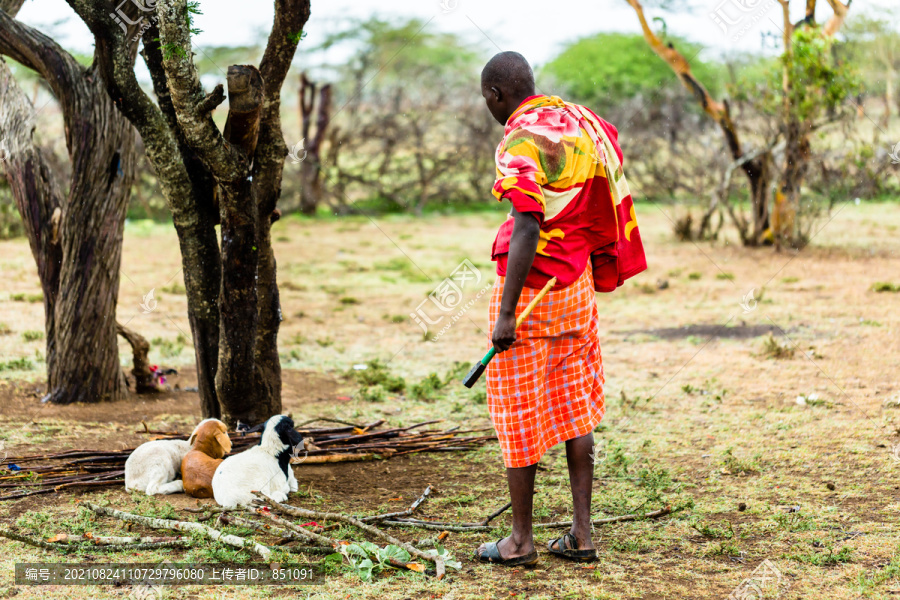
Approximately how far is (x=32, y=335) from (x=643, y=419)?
4793 mm

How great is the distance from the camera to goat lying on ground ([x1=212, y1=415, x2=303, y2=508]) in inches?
134

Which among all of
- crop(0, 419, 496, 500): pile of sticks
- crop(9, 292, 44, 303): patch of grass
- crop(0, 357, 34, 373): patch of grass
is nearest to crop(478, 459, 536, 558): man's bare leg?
crop(0, 419, 496, 500): pile of sticks

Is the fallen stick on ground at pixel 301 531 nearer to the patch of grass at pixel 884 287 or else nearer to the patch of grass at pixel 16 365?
the patch of grass at pixel 16 365

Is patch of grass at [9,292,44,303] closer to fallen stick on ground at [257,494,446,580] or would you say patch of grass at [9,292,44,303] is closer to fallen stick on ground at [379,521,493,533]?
fallen stick on ground at [257,494,446,580]

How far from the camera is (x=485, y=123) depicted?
16938 millimetres

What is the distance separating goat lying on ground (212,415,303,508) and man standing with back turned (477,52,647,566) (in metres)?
0.99

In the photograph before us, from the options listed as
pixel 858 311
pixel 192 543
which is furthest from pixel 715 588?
pixel 858 311

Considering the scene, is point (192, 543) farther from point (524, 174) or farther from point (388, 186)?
point (388, 186)

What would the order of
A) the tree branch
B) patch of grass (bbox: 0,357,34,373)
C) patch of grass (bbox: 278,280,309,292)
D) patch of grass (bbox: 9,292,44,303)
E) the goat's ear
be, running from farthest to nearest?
patch of grass (bbox: 278,280,309,292), patch of grass (bbox: 9,292,44,303), patch of grass (bbox: 0,357,34,373), the goat's ear, the tree branch

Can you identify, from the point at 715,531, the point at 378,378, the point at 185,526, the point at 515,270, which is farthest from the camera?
the point at 378,378

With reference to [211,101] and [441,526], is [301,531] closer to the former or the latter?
[441,526]

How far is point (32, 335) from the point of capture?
21.9 ft

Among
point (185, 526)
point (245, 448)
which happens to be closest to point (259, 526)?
point (185, 526)

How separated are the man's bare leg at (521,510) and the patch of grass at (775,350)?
12.6ft
